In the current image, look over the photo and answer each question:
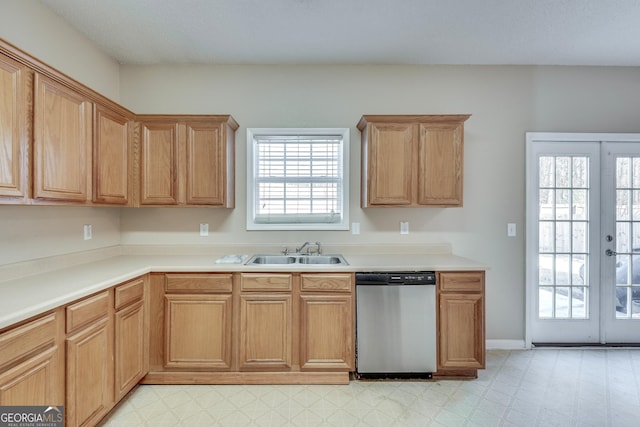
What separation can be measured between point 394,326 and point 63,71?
324 centimetres

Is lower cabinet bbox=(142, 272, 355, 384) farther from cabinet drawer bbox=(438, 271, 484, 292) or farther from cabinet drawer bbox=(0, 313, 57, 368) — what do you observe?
cabinet drawer bbox=(0, 313, 57, 368)

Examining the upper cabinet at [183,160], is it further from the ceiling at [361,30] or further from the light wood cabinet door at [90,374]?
the light wood cabinet door at [90,374]

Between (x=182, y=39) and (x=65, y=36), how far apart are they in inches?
33.2

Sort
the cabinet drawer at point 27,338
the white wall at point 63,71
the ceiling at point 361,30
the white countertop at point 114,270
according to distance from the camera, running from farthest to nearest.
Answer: the ceiling at point 361,30
the white wall at point 63,71
the white countertop at point 114,270
the cabinet drawer at point 27,338

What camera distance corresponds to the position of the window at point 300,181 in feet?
9.96

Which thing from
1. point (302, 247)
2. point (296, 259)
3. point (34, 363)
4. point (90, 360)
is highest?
point (302, 247)

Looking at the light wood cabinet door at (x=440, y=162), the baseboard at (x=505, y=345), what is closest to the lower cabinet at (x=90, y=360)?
the light wood cabinet door at (x=440, y=162)

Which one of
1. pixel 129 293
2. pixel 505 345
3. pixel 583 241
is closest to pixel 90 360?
pixel 129 293

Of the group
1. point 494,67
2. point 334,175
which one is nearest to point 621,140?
point 494,67

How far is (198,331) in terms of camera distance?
2363mm

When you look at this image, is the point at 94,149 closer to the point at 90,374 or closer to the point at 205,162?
the point at 205,162

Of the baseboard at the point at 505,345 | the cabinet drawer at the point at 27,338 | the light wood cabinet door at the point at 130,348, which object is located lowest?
the baseboard at the point at 505,345

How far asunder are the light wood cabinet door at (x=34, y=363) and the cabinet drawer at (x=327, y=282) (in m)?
1.48

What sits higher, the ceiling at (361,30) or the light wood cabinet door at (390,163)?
the ceiling at (361,30)
